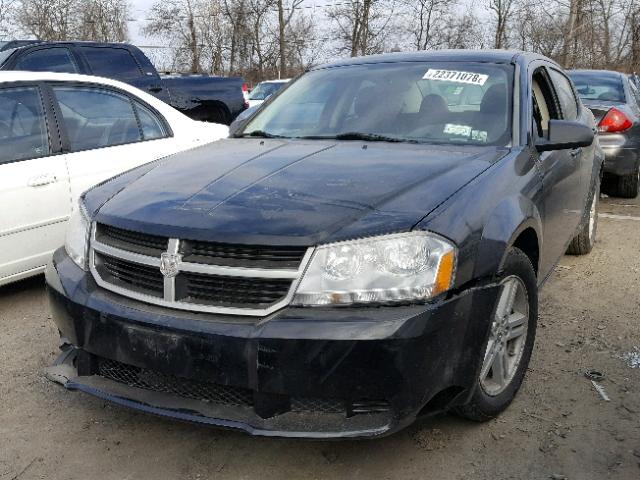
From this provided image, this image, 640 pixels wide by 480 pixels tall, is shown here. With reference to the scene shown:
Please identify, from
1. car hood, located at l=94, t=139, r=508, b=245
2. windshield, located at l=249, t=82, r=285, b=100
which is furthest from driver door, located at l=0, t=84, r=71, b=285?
windshield, located at l=249, t=82, r=285, b=100

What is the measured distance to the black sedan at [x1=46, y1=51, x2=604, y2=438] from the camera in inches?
86.7

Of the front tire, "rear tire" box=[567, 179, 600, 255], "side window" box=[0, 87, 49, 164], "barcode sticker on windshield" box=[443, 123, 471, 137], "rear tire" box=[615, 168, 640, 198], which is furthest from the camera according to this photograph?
"rear tire" box=[615, 168, 640, 198]

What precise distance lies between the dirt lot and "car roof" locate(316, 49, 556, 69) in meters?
1.62

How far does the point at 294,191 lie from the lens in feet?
8.57

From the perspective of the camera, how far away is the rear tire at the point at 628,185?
25.4 feet

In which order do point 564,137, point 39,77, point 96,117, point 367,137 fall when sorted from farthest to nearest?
point 96,117 → point 39,77 → point 367,137 → point 564,137

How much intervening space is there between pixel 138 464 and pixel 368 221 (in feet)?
4.26

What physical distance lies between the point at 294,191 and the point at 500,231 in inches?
32.2

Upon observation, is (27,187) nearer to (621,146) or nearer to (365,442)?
(365,442)

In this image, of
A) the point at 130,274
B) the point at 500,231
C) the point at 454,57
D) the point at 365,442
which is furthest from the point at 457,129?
the point at 130,274

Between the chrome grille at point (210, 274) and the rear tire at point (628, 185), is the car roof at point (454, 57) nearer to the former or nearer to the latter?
the chrome grille at point (210, 274)

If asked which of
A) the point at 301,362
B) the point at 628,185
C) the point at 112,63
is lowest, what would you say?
the point at 628,185

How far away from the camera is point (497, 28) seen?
136ft

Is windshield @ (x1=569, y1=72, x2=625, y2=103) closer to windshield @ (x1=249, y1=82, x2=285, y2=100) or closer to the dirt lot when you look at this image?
the dirt lot
